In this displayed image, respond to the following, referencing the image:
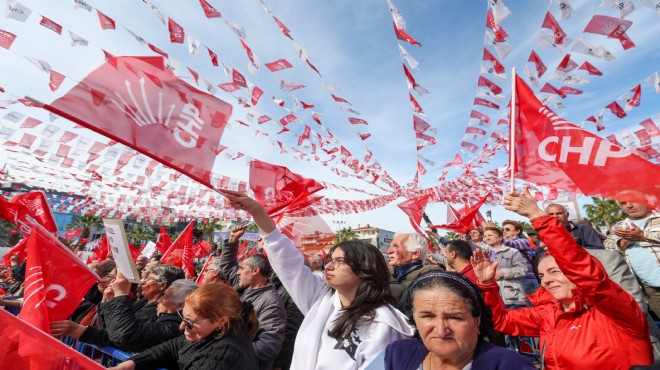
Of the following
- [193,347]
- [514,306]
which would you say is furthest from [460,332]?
[514,306]

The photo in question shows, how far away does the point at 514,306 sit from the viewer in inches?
198

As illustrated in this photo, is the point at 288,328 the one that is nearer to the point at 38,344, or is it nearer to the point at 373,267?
the point at 373,267

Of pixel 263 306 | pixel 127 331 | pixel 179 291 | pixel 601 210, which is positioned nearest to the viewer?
pixel 127 331

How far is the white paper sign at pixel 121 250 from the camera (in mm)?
3361

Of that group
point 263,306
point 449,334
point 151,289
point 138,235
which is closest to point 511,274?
point 263,306

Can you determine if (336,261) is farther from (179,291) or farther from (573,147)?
(573,147)

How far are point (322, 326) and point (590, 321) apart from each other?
1771mm

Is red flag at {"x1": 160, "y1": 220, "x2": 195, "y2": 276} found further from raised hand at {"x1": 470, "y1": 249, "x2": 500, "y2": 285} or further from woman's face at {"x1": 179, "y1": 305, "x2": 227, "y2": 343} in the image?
raised hand at {"x1": 470, "y1": 249, "x2": 500, "y2": 285}

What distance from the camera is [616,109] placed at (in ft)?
22.5

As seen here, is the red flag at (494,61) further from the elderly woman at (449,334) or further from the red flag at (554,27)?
the elderly woman at (449,334)

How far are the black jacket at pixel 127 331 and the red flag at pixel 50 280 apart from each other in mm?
337

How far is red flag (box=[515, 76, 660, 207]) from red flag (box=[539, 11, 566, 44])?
1932mm

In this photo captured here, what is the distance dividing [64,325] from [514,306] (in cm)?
544

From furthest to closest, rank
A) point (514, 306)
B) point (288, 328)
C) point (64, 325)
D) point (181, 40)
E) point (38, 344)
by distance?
point (181, 40) < point (514, 306) < point (288, 328) < point (64, 325) < point (38, 344)
